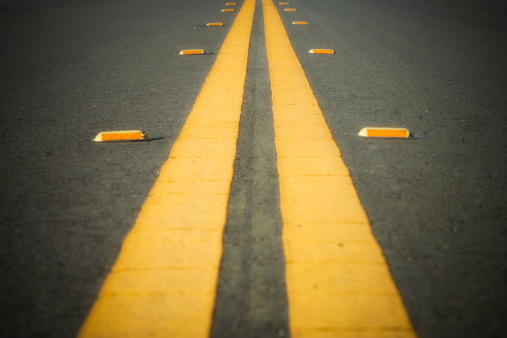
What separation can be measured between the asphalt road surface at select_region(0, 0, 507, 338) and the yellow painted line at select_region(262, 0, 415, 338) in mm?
59

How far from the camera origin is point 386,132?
265 centimetres

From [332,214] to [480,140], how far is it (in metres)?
1.49

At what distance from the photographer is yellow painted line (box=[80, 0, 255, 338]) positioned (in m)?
1.26

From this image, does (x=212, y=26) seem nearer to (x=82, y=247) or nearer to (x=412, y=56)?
(x=412, y=56)

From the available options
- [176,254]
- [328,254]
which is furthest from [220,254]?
[328,254]

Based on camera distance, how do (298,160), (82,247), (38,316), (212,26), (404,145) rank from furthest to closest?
1. (212,26)
2. (404,145)
3. (298,160)
4. (82,247)
5. (38,316)

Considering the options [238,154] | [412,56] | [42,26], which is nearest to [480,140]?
[238,154]

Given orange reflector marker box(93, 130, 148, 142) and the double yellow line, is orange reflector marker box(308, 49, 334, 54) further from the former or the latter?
orange reflector marker box(93, 130, 148, 142)

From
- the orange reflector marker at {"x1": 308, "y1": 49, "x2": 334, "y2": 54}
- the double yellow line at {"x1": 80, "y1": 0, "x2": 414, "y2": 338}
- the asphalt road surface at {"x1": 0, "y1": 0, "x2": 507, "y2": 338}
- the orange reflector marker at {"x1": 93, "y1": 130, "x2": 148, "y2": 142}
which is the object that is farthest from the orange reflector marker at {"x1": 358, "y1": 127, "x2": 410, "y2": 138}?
the orange reflector marker at {"x1": 308, "y1": 49, "x2": 334, "y2": 54}

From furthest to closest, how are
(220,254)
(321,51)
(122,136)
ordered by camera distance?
(321,51)
(122,136)
(220,254)

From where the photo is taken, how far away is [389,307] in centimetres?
131

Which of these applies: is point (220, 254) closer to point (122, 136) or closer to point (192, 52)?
point (122, 136)

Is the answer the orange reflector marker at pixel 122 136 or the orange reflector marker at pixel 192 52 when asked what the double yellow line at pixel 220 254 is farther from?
the orange reflector marker at pixel 192 52

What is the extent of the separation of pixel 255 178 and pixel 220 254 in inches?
26.6
